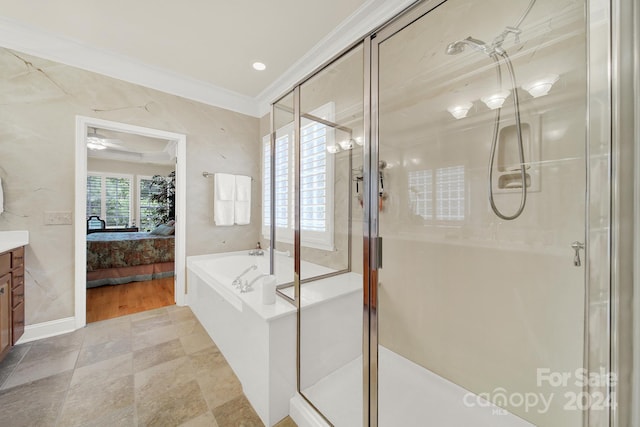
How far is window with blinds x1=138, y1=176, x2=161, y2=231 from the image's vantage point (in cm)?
690

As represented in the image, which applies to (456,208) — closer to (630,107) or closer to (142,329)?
(630,107)

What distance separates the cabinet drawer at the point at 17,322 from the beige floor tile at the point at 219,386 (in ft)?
4.99

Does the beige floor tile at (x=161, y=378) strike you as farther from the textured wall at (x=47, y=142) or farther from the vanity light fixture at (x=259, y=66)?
the vanity light fixture at (x=259, y=66)

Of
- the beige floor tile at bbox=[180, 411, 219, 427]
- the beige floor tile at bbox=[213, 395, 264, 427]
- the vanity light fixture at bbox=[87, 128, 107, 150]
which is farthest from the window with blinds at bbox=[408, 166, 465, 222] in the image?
the vanity light fixture at bbox=[87, 128, 107, 150]

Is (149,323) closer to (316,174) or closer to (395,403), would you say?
(316,174)

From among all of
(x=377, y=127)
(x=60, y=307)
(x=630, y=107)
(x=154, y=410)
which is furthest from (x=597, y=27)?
(x=60, y=307)

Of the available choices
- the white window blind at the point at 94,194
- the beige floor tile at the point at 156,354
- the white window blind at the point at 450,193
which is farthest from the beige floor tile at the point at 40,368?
the white window blind at the point at 94,194

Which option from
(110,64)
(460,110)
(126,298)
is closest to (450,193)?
(460,110)

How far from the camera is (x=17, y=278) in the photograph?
77.7 inches

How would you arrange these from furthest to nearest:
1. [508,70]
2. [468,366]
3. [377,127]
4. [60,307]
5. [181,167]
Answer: [181,167], [60,307], [468,366], [508,70], [377,127]

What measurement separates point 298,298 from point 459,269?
107cm

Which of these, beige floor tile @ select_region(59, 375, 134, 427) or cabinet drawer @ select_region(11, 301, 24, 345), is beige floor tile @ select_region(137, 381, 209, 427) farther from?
cabinet drawer @ select_region(11, 301, 24, 345)

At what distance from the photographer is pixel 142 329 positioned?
240cm

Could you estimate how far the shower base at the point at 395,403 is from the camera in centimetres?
133
